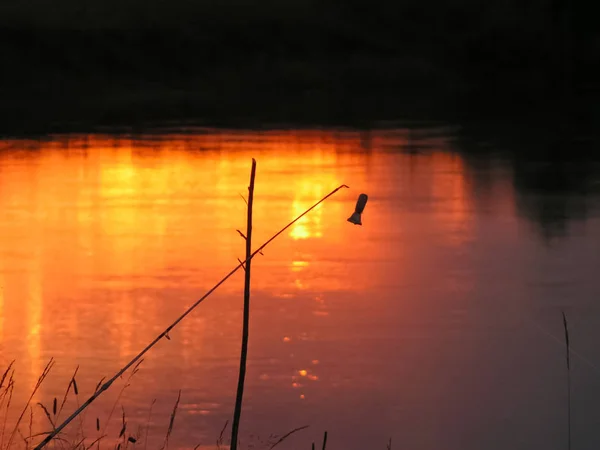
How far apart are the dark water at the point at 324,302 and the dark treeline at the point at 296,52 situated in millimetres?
20871

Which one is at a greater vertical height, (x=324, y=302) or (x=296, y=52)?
(x=296, y=52)

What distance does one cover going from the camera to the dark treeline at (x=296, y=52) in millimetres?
41344

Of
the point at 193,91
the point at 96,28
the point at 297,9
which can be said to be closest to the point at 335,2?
the point at 297,9

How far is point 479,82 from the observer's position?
45.5 metres

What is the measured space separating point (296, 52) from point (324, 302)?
1587 inches

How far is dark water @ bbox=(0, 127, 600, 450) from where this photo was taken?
22.7 feet

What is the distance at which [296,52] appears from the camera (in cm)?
4919

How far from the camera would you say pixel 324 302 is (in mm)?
9523

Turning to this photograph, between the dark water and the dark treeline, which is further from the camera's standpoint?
the dark treeline

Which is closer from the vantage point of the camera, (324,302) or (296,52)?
(324,302)

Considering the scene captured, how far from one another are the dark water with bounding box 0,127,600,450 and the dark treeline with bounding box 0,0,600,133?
20.9 meters

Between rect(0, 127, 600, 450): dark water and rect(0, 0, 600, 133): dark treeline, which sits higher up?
rect(0, 0, 600, 133): dark treeline

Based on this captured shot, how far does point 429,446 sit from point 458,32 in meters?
46.3

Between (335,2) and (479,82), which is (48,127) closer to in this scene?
(479,82)
